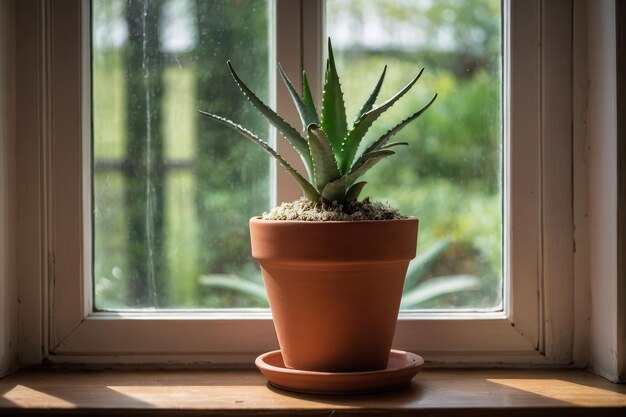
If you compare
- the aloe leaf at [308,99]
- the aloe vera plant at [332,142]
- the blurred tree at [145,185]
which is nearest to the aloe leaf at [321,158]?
the aloe vera plant at [332,142]

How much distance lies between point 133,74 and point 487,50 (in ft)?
2.12

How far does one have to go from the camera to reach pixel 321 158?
1.07 meters

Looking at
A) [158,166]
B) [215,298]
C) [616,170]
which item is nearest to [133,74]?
[158,166]

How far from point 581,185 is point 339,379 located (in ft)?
1.83

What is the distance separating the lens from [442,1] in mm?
1343

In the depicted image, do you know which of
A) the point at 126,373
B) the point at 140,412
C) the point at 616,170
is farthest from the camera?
the point at 126,373

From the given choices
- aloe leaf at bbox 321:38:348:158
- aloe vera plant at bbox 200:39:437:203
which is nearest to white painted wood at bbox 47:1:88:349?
aloe vera plant at bbox 200:39:437:203

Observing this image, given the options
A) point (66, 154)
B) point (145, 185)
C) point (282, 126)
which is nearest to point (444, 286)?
point (282, 126)

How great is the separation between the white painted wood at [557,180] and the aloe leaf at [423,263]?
0.60 feet

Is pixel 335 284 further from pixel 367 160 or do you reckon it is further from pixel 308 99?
pixel 308 99

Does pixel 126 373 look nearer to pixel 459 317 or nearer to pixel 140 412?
pixel 140 412

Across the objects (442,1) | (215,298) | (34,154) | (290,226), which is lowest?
(215,298)

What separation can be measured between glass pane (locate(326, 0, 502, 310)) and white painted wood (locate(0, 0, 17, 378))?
1.87 ft

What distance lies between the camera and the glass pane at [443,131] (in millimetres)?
1340
